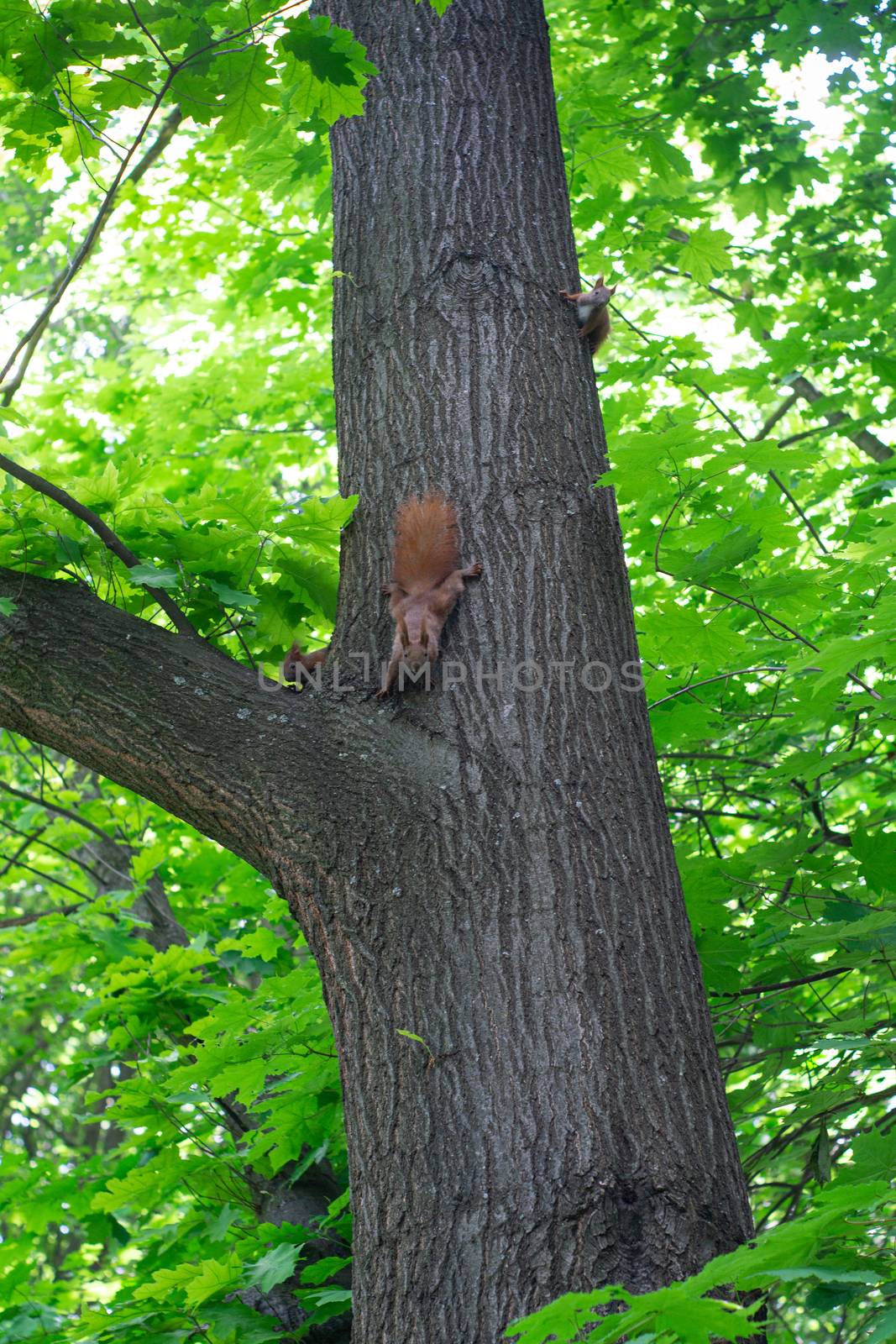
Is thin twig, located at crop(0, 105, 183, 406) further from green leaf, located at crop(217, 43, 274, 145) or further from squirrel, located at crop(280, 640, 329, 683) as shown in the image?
squirrel, located at crop(280, 640, 329, 683)

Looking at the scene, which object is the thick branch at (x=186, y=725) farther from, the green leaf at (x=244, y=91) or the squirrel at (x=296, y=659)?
the green leaf at (x=244, y=91)

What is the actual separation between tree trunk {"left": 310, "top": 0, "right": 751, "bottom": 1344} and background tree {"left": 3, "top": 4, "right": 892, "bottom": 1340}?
0.08 m

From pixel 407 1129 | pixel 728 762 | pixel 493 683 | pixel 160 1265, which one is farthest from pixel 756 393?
pixel 160 1265

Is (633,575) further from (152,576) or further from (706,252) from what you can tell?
(152,576)

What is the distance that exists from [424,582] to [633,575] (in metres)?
2.71

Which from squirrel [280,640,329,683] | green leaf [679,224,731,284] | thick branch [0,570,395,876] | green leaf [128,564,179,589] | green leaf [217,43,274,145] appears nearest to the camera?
thick branch [0,570,395,876]

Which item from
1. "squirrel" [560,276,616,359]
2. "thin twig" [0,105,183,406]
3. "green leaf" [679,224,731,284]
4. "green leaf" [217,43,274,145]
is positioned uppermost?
"green leaf" [679,224,731,284]

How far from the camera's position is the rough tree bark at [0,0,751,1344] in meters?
1.64

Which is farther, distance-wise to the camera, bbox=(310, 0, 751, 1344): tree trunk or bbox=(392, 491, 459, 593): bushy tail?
bbox=(392, 491, 459, 593): bushy tail

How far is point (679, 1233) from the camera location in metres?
1.61

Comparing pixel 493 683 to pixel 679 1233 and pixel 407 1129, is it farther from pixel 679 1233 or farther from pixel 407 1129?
pixel 679 1233

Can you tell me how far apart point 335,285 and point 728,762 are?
2.67m

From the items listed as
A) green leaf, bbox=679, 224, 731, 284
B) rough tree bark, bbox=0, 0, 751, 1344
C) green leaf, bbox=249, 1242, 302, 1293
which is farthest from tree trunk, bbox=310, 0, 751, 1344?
green leaf, bbox=679, 224, 731, 284

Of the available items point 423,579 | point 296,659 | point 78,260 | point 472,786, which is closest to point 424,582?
point 423,579
